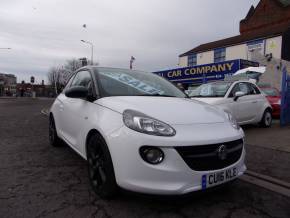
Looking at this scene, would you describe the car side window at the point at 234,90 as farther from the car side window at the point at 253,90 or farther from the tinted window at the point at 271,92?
the tinted window at the point at 271,92

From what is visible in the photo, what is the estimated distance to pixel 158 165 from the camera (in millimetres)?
2604

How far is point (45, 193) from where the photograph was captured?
3268mm

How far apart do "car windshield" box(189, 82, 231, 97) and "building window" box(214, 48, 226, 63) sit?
96.4 ft

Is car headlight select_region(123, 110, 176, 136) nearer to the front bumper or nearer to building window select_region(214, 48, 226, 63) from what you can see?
the front bumper

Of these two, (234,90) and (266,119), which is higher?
(234,90)

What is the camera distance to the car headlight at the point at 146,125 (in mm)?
2705

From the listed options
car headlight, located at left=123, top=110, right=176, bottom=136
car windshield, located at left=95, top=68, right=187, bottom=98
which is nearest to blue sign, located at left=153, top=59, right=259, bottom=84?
car windshield, located at left=95, top=68, right=187, bottom=98

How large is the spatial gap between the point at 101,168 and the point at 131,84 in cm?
129

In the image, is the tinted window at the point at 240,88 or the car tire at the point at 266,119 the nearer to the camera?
the tinted window at the point at 240,88

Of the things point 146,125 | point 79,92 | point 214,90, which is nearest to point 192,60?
point 214,90

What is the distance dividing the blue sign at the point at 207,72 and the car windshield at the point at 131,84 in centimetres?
1246

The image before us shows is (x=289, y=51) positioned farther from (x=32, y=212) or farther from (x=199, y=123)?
(x=32, y=212)

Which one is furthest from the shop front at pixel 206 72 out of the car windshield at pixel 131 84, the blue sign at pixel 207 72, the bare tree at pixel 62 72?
the bare tree at pixel 62 72

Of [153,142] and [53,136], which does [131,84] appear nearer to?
[153,142]
